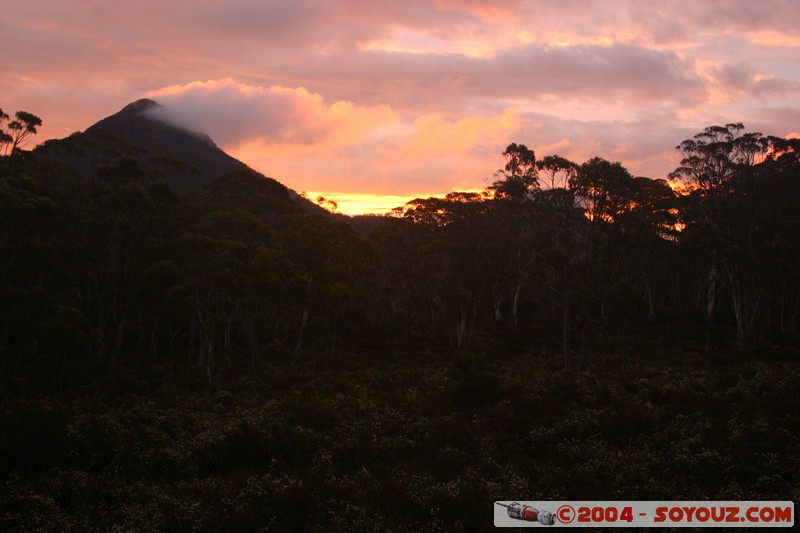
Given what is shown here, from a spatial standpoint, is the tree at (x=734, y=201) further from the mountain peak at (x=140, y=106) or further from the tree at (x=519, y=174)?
the mountain peak at (x=140, y=106)

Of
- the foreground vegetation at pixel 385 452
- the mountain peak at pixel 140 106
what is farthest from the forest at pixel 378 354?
the mountain peak at pixel 140 106

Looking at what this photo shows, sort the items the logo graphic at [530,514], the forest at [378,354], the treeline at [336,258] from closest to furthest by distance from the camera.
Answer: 1. the logo graphic at [530,514]
2. the forest at [378,354]
3. the treeline at [336,258]

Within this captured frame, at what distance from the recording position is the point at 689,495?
49.3 ft

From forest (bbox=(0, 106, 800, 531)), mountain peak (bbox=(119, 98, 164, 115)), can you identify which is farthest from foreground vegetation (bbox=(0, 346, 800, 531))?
mountain peak (bbox=(119, 98, 164, 115))

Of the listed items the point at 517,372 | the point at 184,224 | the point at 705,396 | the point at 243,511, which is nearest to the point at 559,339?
the point at 517,372

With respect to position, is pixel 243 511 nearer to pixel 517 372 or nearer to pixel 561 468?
pixel 561 468

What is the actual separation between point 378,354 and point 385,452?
79.5 ft

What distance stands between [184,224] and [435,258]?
2033 cm

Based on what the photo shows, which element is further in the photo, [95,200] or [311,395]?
[95,200]

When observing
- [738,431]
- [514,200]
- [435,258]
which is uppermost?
[514,200]

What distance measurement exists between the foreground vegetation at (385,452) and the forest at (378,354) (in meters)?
0.09

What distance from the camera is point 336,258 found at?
4047 cm

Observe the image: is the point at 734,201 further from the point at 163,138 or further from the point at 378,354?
the point at 163,138

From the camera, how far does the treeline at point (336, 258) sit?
31656mm
